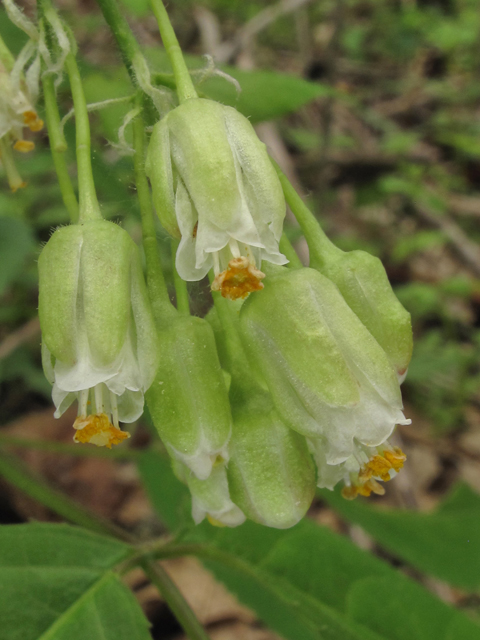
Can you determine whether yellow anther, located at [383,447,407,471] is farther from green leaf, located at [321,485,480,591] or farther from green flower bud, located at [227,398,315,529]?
green leaf, located at [321,485,480,591]

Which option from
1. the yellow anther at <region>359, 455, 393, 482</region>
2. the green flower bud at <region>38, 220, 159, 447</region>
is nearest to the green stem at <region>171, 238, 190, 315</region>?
the green flower bud at <region>38, 220, 159, 447</region>

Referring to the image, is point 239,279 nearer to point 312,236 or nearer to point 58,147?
point 312,236

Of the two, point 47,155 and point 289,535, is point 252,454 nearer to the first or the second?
point 289,535

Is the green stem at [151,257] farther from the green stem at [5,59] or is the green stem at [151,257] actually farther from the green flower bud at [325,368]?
the green stem at [5,59]

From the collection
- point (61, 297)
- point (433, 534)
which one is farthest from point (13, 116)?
point (433, 534)

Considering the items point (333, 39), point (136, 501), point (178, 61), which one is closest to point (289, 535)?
point (178, 61)
